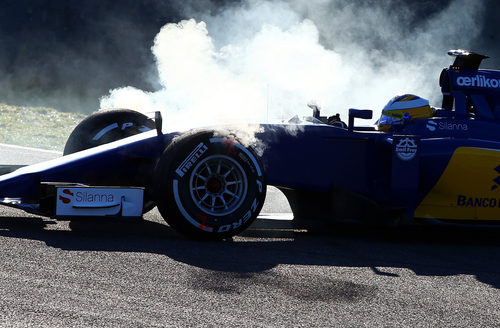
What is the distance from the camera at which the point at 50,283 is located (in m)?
3.54

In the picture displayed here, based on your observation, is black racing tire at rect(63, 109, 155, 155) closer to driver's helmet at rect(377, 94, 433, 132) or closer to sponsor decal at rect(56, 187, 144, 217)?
sponsor decal at rect(56, 187, 144, 217)

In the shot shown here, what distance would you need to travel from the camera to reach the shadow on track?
14.1 ft

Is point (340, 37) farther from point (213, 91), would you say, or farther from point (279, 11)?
point (213, 91)

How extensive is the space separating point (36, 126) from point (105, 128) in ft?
33.9

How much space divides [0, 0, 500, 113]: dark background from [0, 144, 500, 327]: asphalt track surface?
1823cm

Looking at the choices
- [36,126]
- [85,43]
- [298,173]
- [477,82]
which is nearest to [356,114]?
[298,173]

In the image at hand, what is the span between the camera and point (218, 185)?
489 cm

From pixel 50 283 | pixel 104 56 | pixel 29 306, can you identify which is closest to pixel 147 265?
pixel 50 283

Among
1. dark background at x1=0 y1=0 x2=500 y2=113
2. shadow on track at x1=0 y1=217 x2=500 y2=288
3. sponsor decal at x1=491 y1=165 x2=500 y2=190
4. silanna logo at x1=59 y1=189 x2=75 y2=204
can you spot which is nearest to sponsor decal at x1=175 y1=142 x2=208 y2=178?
shadow on track at x1=0 y1=217 x2=500 y2=288

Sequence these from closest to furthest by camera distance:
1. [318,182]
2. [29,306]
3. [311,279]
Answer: [29,306], [311,279], [318,182]

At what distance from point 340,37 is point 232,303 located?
2166cm

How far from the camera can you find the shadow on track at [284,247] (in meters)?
4.31

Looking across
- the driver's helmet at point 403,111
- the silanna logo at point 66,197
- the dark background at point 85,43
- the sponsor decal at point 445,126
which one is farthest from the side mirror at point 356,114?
the dark background at point 85,43

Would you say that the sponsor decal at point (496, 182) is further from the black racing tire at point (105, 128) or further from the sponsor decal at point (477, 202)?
the black racing tire at point (105, 128)
